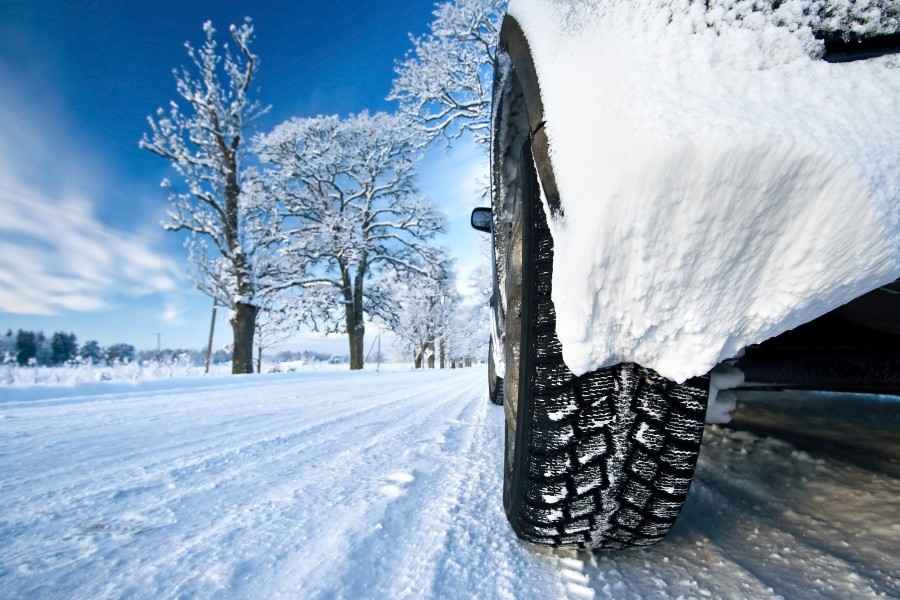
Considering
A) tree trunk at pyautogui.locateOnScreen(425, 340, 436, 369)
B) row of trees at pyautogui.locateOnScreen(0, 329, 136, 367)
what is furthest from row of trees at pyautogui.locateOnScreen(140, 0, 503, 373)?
row of trees at pyautogui.locateOnScreen(0, 329, 136, 367)

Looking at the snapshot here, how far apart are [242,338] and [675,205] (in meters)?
10.1

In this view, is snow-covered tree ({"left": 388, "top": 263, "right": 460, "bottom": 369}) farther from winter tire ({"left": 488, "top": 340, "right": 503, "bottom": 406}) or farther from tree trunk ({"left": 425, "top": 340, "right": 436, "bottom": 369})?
winter tire ({"left": 488, "top": 340, "right": 503, "bottom": 406})

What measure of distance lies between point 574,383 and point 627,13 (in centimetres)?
55

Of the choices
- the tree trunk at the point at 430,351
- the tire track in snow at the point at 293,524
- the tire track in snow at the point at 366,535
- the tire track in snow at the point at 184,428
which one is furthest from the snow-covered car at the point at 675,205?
the tree trunk at the point at 430,351

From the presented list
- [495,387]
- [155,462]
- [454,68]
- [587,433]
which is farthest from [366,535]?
[454,68]

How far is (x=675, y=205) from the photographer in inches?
18.2

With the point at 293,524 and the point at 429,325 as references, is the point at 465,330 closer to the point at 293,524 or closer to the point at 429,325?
the point at 429,325

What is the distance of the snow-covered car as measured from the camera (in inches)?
17.1

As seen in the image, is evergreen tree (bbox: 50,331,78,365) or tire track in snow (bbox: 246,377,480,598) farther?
evergreen tree (bbox: 50,331,78,365)

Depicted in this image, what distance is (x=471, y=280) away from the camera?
30406mm

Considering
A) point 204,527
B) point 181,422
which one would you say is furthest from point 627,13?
point 181,422

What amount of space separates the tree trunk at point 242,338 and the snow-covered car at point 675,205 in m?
9.75

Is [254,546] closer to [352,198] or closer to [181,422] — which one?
[181,422]

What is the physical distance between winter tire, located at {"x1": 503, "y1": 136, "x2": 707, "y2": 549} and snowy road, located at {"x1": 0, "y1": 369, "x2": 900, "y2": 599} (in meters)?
0.12
